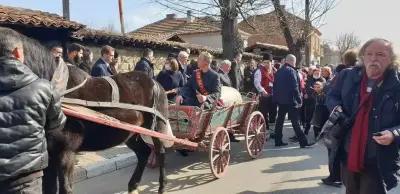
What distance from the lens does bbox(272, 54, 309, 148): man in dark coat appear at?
29.7 ft

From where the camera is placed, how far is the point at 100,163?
24.0 feet

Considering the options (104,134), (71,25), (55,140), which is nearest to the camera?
(55,140)

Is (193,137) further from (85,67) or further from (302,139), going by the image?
(302,139)

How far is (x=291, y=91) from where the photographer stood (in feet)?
29.7

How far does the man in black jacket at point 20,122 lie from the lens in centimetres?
276

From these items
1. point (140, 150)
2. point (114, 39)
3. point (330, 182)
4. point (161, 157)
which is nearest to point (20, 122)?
point (140, 150)

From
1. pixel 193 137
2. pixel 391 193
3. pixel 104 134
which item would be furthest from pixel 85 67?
pixel 391 193

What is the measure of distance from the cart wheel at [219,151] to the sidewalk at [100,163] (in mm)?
1742

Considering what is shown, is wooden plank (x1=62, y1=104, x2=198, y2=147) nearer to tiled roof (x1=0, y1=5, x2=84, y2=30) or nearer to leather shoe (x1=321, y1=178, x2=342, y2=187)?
leather shoe (x1=321, y1=178, x2=342, y2=187)

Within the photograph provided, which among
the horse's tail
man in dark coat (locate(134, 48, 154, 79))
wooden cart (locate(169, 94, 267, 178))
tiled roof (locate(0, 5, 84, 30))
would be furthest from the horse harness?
tiled roof (locate(0, 5, 84, 30))

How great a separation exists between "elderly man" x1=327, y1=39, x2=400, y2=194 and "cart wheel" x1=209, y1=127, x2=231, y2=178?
120 inches

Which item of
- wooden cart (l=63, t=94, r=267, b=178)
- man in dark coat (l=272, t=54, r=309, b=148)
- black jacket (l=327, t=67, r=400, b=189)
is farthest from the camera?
man in dark coat (l=272, t=54, r=309, b=148)

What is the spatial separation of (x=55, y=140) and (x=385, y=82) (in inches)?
113

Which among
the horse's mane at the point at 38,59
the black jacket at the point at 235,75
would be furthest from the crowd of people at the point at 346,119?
the black jacket at the point at 235,75
